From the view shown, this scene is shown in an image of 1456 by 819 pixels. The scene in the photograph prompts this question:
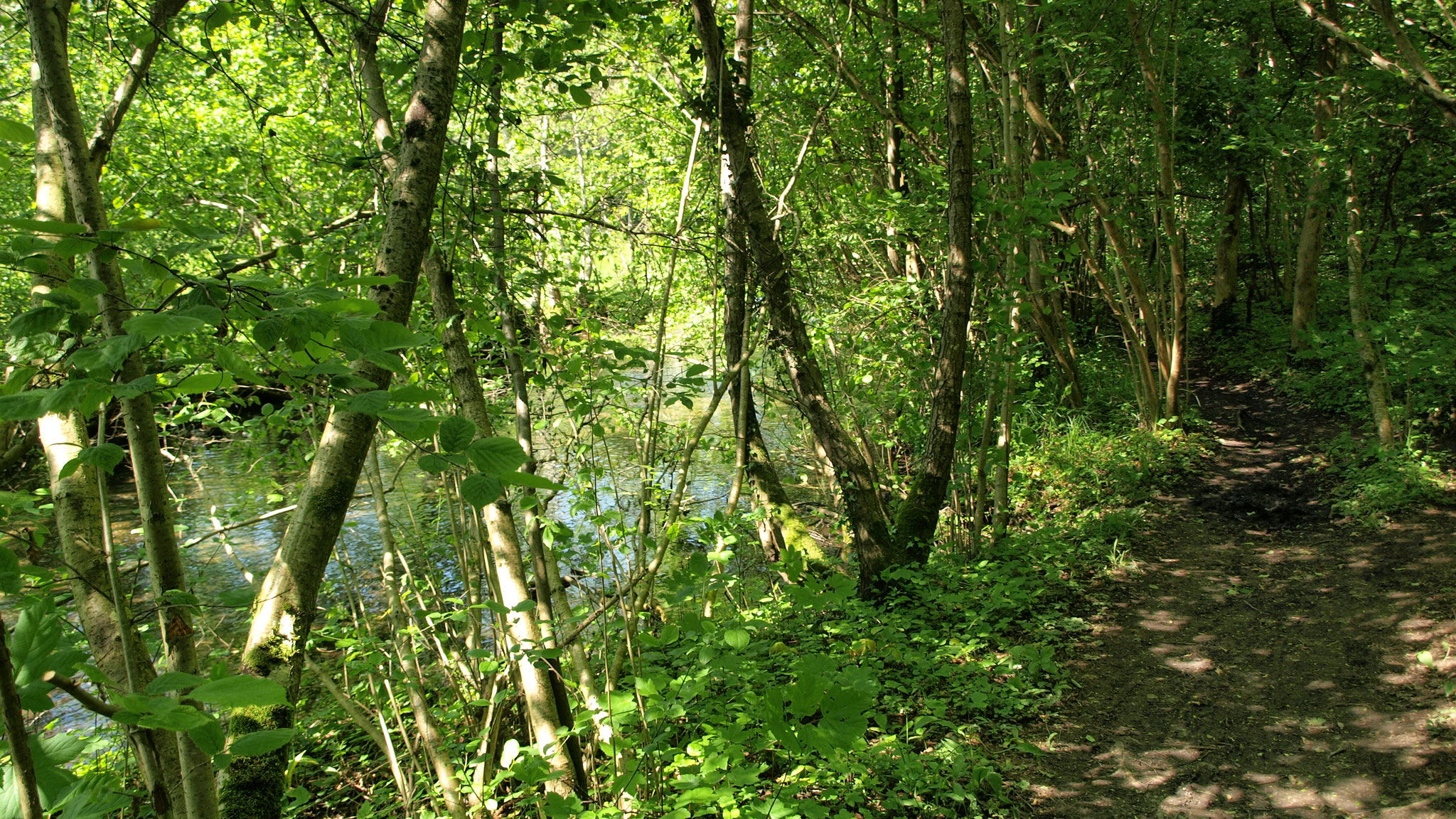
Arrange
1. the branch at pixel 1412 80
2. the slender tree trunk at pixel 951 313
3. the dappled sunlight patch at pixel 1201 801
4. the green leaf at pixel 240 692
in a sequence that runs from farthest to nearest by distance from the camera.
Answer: the branch at pixel 1412 80 < the slender tree trunk at pixel 951 313 < the dappled sunlight patch at pixel 1201 801 < the green leaf at pixel 240 692

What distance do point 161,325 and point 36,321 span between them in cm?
20

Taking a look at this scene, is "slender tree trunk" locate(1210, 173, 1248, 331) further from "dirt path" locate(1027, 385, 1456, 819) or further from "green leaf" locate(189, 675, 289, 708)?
"green leaf" locate(189, 675, 289, 708)

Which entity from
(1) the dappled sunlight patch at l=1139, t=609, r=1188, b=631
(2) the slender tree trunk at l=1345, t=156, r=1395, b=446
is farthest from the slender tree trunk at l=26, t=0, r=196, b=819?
(2) the slender tree trunk at l=1345, t=156, r=1395, b=446

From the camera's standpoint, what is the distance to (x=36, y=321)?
3.17ft

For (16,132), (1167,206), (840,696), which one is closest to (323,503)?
(16,132)

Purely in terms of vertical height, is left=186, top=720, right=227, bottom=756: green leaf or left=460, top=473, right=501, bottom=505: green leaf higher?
left=460, top=473, right=501, bottom=505: green leaf

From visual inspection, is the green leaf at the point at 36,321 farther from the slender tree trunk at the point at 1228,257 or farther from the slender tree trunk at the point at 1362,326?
the slender tree trunk at the point at 1228,257

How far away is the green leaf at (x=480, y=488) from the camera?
1082 millimetres

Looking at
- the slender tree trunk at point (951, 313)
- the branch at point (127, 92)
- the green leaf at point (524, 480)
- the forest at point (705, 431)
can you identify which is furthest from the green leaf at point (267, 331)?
the slender tree trunk at point (951, 313)

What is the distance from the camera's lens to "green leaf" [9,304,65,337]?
37.2 inches

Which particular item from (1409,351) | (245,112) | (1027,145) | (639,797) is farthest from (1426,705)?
(245,112)

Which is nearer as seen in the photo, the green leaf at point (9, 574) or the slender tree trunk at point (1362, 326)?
the green leaf at point (9, 574)

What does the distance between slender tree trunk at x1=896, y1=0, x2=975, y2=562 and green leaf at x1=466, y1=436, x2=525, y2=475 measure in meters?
4.11

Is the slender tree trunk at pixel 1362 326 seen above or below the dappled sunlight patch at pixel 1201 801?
above
